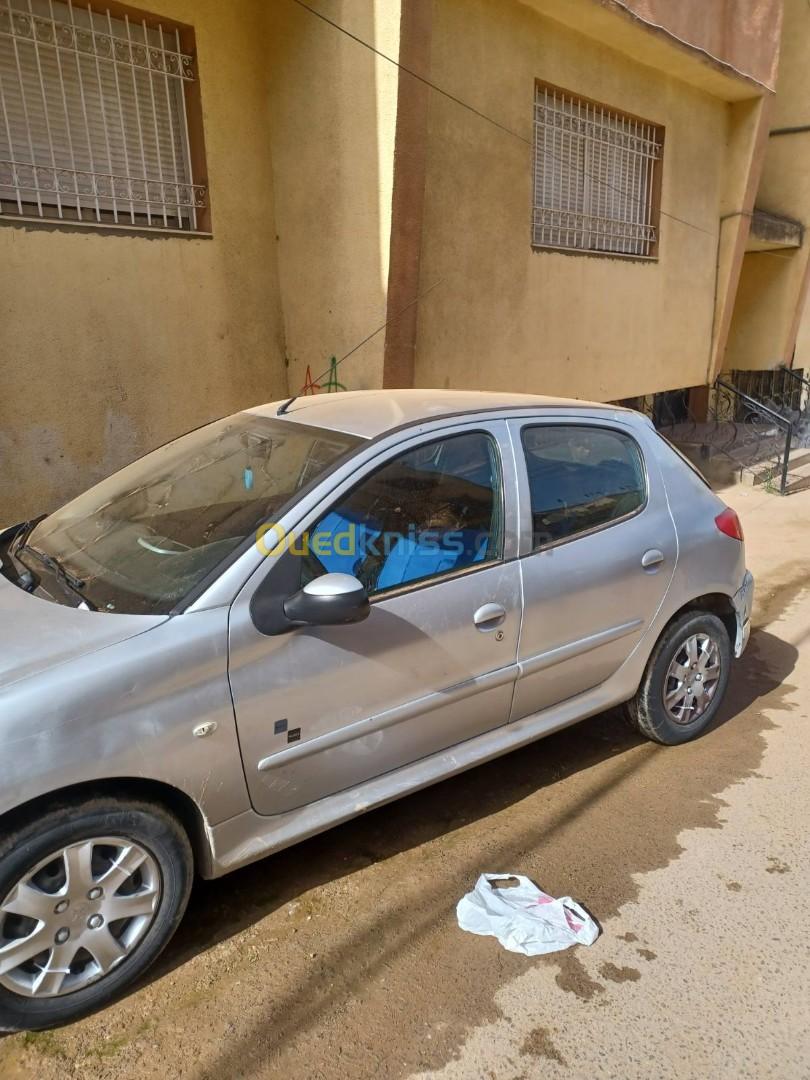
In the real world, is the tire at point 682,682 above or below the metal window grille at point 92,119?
below

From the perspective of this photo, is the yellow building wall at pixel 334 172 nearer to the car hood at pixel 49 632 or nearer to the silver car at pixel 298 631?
the silver car at pixel 298 631

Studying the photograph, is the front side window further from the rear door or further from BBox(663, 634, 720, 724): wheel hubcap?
BBox(663, 634, 720, 724): wheel hubcap

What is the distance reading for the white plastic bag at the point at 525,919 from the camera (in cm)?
244

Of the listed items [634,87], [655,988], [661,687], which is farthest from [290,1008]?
[634,87]

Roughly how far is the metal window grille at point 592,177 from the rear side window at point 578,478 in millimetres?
4730

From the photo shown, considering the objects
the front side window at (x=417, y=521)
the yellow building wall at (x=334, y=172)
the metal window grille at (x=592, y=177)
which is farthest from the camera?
the metal window grille at (x=592, y=177)

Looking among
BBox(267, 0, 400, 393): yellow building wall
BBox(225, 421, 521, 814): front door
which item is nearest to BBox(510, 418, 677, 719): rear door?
BBox(225, 421, 521, 814): front door

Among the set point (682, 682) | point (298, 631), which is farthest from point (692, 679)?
point (298, 631)

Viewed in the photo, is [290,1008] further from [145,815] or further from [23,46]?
[23,46]

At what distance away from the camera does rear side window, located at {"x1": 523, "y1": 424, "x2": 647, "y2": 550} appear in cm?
298

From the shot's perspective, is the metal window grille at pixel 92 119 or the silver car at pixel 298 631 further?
the metal window grille at pixel 92 119

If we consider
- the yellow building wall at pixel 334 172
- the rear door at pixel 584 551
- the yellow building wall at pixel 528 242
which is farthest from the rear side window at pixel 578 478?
the yellow building wall at pixel 528 242

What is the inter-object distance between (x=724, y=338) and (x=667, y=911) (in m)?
9.17

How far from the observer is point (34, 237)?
490 cm
